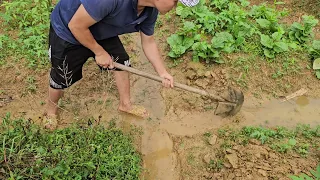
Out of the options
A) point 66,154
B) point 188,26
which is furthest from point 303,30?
point 66,154

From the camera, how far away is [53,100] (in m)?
3.40

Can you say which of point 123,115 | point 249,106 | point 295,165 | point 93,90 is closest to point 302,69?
point 249,106

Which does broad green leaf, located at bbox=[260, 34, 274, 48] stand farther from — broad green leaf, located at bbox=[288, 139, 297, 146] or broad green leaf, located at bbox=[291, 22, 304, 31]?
broad green leaf, located at bbox=[288, 139, 297, 146]

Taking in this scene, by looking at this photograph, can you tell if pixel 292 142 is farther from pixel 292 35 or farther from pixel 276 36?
pixel 292 35

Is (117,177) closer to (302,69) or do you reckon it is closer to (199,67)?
(199,67)

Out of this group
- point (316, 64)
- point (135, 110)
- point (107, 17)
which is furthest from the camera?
point (316, 64)

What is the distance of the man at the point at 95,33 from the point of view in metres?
2.45

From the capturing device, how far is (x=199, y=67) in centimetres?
423

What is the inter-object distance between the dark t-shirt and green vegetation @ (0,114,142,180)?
815mm

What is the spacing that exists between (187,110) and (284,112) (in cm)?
111

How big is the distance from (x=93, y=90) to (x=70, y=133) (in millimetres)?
999

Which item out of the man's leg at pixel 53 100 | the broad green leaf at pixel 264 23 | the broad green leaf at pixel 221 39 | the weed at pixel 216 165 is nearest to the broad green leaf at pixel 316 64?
the broad green leaf at pixel 264 23

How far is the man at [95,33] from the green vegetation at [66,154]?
0.49 metres

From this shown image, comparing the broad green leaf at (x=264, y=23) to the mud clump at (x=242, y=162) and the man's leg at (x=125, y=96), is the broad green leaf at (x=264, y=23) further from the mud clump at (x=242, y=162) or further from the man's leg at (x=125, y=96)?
the man's leg at (x=125, y=96)
